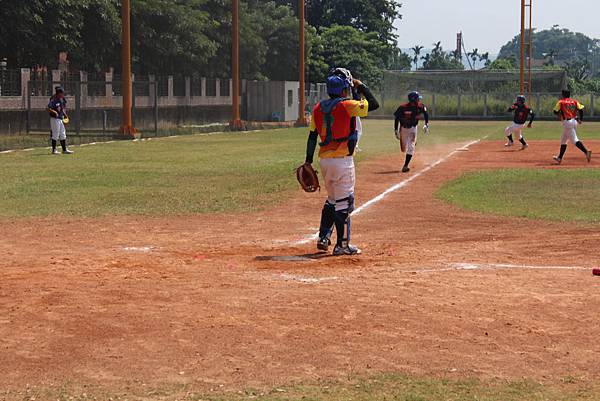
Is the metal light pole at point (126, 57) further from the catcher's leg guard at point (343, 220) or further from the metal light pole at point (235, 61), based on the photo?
the catcher's leg guard at point (343, 220)

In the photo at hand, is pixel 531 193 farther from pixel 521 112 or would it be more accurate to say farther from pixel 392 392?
pixel 521 112

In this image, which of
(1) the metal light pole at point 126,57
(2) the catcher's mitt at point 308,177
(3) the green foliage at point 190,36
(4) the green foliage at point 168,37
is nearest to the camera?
(2) the catcher's mitt at point 308,177

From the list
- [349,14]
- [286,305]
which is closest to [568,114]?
[286,305]

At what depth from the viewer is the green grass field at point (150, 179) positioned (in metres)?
17.9

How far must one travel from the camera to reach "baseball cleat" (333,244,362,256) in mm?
12062

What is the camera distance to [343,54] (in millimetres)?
89500

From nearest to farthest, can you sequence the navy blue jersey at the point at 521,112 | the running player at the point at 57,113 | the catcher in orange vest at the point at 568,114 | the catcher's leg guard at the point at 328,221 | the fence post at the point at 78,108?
the catcher's leg guard at the point at 328,221 → the catcher in orange vest at the point at 568,114 → the running player at the point at 57,113 → the navy blue jersey at the point at 521,112 → the fence post at the point at 78,108

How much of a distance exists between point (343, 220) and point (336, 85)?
149 cm

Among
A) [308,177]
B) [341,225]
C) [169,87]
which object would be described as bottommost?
[341,225]

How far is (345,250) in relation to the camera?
1215 cm

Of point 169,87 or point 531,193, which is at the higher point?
point 169,87

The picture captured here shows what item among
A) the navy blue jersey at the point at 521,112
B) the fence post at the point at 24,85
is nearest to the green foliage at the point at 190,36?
the fence post at the point at 24,85

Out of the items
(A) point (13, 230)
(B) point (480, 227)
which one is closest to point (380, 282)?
(B) point (480, 227)

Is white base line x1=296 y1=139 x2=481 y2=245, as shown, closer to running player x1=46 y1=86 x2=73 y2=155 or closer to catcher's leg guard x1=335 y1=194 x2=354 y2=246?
catcher's leg guard x1=335 y1=194 x2=354 y2=246
